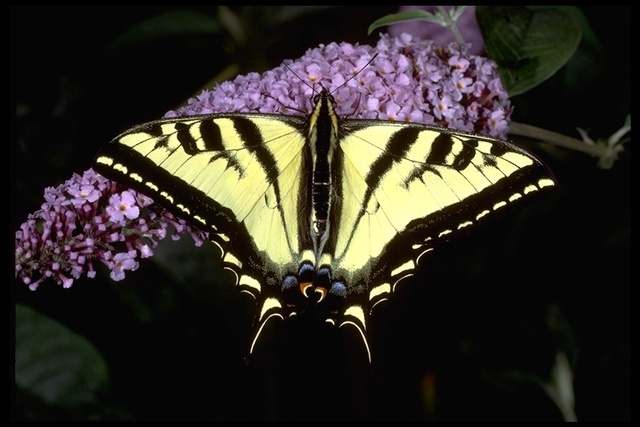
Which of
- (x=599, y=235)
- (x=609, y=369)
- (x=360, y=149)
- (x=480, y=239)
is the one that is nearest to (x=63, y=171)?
(x=360, y=149)

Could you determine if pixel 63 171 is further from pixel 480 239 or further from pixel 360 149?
pixel 480 239

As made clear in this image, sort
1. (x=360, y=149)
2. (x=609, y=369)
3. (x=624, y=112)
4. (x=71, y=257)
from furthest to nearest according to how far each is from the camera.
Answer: (x=609, y=369), (x=624, y=112), (x=360, y=149), (x=71, y=257)

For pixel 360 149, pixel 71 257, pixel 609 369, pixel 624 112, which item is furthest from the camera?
pixel 609 369

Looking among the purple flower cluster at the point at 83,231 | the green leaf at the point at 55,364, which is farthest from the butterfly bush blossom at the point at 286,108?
the green leaf at the point at 55,364

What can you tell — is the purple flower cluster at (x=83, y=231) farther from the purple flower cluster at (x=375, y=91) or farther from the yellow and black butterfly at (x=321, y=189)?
the purple flower cluster at (x=375, y=91)

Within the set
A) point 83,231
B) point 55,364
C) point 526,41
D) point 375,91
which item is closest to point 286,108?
point 375,91

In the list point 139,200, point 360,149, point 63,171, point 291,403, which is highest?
point 63,171

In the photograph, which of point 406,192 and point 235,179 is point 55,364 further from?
point 406,192
